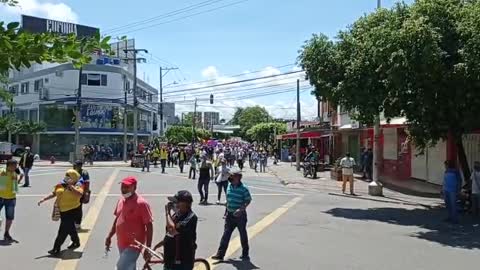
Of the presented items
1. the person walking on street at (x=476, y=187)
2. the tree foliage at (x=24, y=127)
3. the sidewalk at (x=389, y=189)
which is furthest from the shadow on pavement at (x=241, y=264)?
the tree foliage at (x=24, y=127)

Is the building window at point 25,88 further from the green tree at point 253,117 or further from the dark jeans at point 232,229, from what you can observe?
the green tree at point 253,117

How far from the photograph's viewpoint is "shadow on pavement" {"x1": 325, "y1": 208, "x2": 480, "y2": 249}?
13.1m

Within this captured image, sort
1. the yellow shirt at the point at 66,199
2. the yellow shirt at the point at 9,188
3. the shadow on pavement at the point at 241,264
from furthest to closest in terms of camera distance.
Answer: the yellow shirt at the point at 9,188
the yellow shirt at the point at 66,199
the shadow on pavement at the point at 241,264

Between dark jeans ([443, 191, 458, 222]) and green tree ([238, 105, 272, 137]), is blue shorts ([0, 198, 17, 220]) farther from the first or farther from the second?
green tree ([238, 105, 272, 137])

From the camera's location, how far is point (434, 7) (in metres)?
16.1

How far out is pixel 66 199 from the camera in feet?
35.0

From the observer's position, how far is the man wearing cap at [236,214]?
10180 millimetres

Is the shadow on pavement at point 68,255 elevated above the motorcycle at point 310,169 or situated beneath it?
situated beneath

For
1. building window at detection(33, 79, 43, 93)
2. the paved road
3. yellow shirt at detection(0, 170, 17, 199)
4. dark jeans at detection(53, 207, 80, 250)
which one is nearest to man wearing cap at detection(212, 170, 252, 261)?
the paved road

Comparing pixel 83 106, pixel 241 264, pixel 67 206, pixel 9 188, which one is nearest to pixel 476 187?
pixel 241 264

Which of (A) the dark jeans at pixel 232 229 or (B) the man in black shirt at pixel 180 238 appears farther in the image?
(A) the dark jeans at pixel 232 229

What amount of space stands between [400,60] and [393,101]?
2.08 metres

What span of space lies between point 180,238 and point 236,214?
12.2ft

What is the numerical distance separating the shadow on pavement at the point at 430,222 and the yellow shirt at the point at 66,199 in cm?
731
